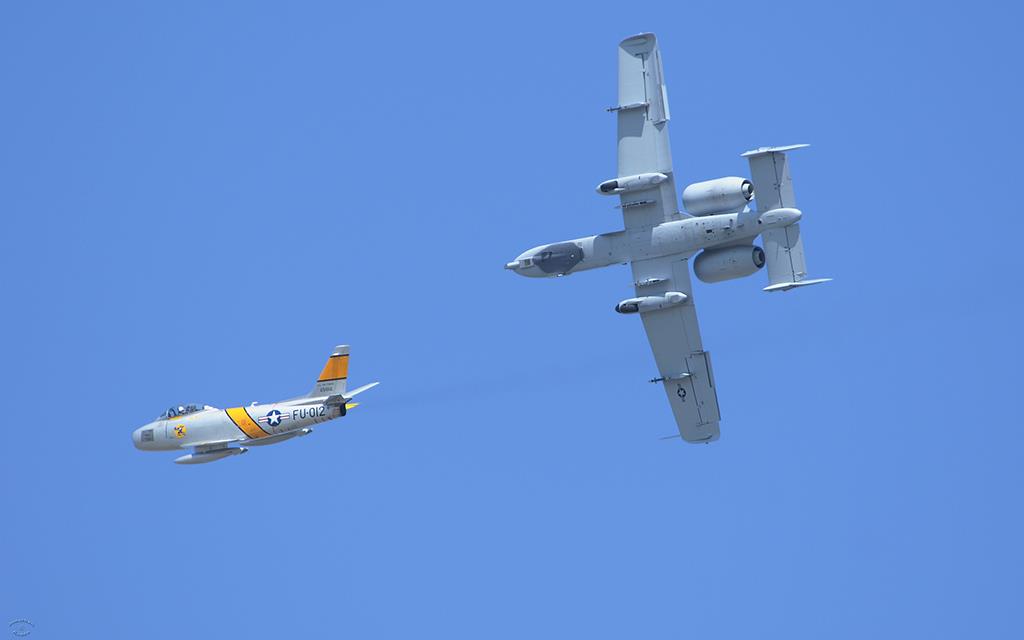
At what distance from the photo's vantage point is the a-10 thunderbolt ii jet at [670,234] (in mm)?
60594

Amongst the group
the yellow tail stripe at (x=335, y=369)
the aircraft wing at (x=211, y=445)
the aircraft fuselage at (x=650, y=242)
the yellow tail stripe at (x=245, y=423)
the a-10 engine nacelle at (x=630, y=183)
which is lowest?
the aircraft wing at (x=211, y=445)

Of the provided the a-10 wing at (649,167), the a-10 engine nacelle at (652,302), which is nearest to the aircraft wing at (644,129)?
the a-10 wing at (649,167)

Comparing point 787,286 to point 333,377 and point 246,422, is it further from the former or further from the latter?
point 246,422

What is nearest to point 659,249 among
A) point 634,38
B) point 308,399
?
point 634,38

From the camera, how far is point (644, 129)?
2440 inches

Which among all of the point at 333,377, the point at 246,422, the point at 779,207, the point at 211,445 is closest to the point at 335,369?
the point at 333,377

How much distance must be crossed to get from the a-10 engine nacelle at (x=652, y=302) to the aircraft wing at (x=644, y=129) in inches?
96.4

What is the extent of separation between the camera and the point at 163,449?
72375 mm

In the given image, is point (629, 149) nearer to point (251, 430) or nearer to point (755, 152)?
point (755, 152)

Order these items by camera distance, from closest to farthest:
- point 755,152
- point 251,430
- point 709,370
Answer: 1. point 755,152
2. point 709,370
3. point 251,430

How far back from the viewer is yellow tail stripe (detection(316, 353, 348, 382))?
225 feet

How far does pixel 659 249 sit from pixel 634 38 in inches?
274

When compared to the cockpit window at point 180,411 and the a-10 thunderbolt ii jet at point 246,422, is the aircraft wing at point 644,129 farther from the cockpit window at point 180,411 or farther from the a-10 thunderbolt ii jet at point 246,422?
the cockpit window at point 180,411

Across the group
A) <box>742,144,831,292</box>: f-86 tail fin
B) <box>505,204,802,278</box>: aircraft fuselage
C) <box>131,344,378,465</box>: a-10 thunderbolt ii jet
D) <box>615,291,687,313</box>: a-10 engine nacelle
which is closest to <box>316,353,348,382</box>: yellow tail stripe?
<box>131,344,378,465</box>: a-10 thunderbolt ii jet
